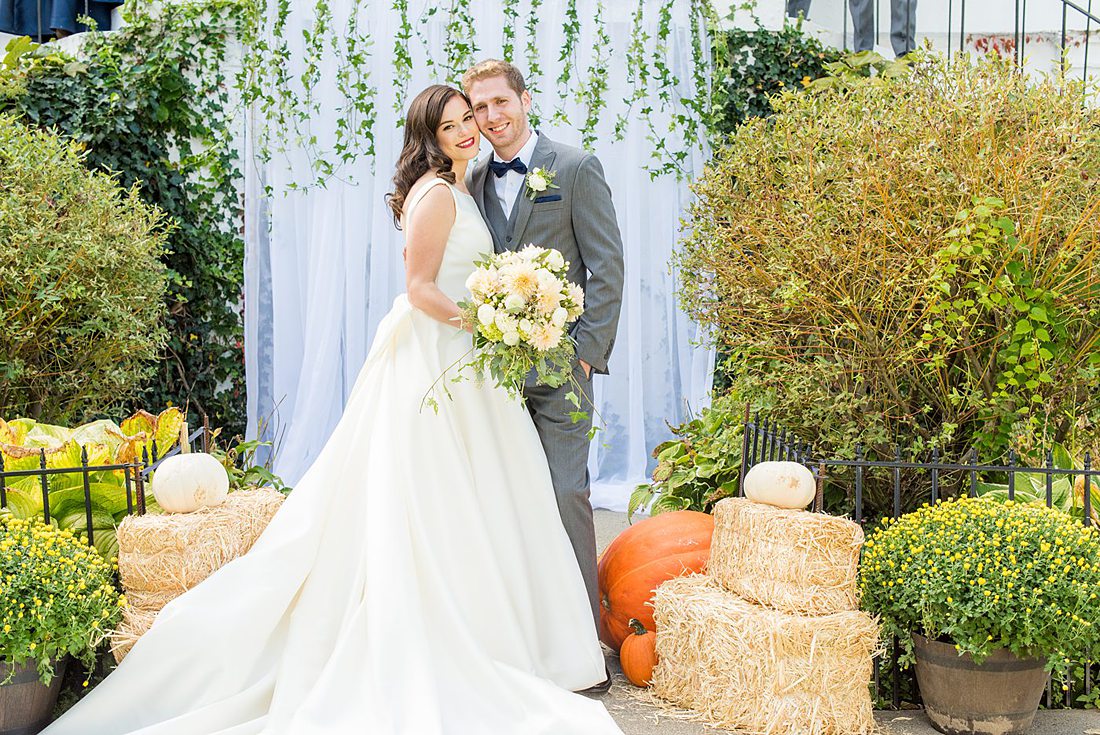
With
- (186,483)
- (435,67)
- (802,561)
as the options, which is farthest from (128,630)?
(435,67)

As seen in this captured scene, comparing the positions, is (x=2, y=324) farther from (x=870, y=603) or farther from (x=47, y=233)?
(x=870, y=603)

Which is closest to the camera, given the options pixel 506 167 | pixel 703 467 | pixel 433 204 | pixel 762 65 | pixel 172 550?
pixel 172 550

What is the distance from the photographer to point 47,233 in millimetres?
4793

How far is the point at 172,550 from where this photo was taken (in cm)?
302

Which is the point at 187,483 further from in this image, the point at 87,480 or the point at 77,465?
the point at 77,465

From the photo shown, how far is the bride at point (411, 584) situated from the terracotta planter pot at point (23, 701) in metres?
0.12

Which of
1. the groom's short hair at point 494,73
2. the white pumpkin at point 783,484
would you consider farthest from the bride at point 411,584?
the white pumpkin at point 783,484

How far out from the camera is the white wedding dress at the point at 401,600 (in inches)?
108

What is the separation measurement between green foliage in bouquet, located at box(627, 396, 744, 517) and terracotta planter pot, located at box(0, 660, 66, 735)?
240cm

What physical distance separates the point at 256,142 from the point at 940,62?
418 cm

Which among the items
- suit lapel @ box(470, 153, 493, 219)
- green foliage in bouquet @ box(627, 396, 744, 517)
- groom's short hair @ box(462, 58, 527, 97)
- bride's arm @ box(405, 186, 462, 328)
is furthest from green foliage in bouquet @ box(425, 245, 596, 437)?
green foliage in bouquet @ box(627, 396, 744, 517)

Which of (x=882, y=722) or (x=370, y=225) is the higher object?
(x=370, y=225)

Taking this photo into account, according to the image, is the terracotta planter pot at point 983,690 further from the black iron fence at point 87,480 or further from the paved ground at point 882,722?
the black iron fence at point 87,480

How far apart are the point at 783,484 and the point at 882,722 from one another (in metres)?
0.76
